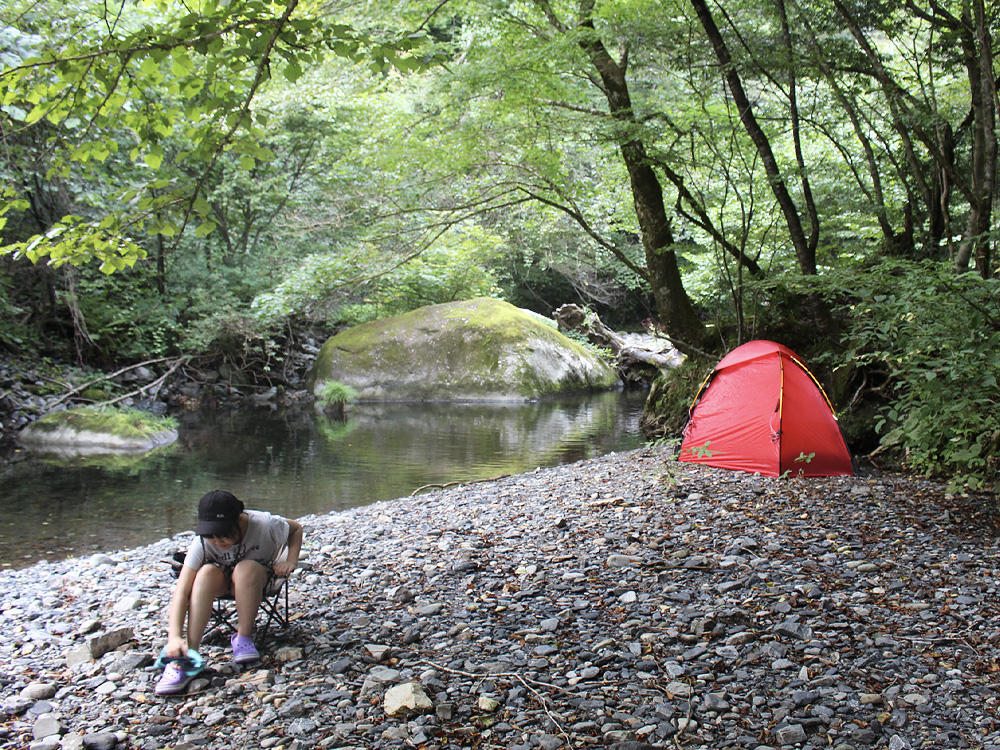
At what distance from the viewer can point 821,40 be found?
652cm

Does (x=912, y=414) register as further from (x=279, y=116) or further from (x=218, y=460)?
(x=279, y=116)

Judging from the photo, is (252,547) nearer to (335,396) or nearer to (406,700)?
(406,700)

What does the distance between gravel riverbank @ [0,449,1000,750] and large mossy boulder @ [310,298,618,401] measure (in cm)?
1307

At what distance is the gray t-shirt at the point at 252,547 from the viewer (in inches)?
125

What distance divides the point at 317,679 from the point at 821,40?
22.7 ft

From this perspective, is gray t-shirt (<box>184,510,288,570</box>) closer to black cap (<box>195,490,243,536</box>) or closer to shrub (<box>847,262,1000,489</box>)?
black cap (<box>195,490,243,536</box>)

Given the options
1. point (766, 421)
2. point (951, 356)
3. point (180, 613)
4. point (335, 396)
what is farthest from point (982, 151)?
point (335, 396)

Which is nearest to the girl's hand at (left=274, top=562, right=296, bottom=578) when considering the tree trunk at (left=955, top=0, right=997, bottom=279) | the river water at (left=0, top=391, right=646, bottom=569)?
the river water at (left=0, top=391, right=646, bottom=569)

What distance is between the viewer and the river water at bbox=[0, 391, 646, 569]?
7.17 m

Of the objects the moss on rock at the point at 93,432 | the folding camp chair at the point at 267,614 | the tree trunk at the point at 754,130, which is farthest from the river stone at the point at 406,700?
the moss on rock at the point at 93,432

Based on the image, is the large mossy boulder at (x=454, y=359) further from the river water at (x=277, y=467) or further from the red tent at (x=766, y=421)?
the red tent at (x=766, y=421)

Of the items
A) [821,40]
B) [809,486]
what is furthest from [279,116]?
[809,486]

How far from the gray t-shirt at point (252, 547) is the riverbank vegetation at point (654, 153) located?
1.50 metres

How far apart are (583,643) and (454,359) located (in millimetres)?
15721
